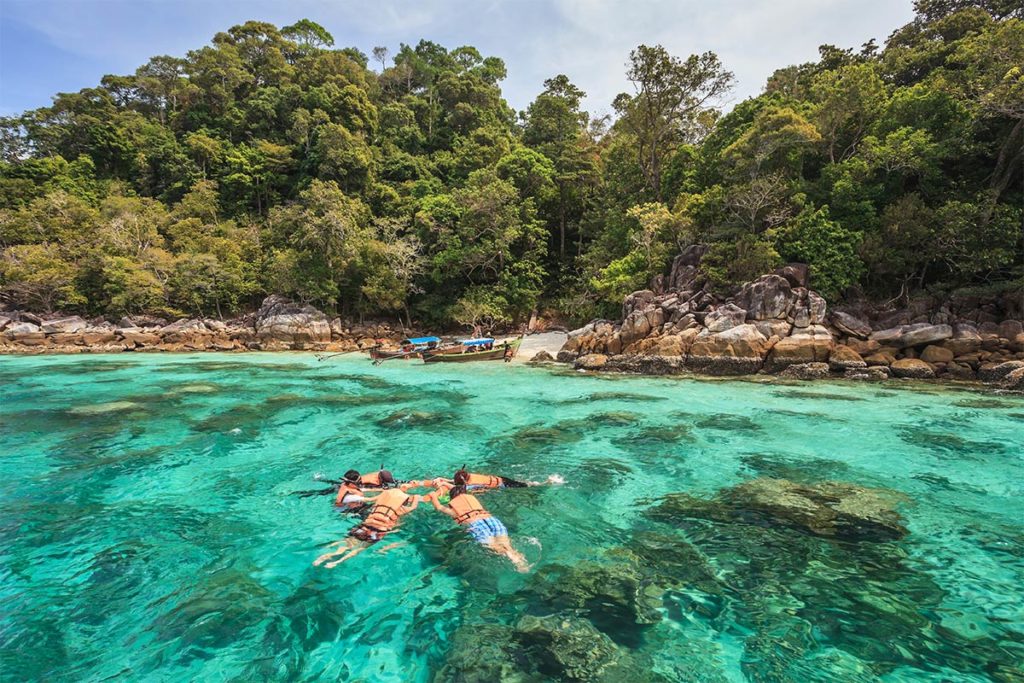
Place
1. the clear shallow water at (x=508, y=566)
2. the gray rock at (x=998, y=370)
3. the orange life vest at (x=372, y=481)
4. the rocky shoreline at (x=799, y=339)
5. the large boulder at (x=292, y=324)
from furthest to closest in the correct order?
1. the large boulder at (x=292, y=324)
2. the rocky shoreline at (x=799, y=339)
3. the gray rock at (x=998, y=370)
4. the orange life vest at (x=372, y=481)
5. the clear shallow water at (x=508, y=566)

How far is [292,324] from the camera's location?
3062cm

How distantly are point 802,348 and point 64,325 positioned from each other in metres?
45.1

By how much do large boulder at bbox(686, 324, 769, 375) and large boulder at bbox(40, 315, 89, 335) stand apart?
40.2 metres

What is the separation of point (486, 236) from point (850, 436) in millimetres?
26049

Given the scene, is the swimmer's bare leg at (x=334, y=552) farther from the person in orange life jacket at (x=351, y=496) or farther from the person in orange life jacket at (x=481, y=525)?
the person in orange life jacket at (x=481, y=525)

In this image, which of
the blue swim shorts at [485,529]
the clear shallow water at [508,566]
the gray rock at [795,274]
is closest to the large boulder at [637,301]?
the gray rock at [795,274]

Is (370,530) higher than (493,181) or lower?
lower

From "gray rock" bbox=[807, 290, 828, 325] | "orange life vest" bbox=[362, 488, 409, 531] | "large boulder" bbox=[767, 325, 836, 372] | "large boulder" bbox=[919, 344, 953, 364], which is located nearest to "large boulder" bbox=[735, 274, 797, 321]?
"gray rock" bbox=[807, 290, 828, 325]

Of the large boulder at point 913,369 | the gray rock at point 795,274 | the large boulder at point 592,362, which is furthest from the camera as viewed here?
the large boulder at point 592,362

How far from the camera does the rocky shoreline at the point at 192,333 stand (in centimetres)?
2884

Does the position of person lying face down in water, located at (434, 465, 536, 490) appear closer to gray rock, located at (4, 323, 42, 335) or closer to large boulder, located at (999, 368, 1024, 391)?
large boulder, located at (999, 368, 1024, 391)

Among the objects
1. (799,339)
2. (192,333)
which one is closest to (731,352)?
(799,339)

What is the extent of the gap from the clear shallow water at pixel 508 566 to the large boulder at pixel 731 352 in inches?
227

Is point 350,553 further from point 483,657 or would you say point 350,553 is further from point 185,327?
point 185,327
